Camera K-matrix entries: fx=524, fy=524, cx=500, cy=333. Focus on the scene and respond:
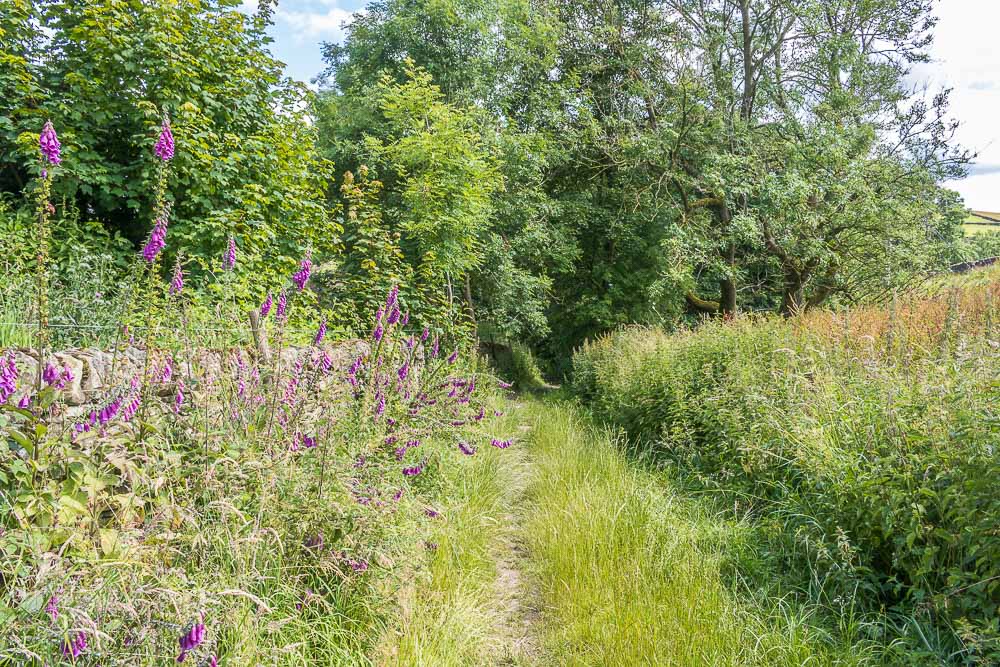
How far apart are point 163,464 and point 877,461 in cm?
351

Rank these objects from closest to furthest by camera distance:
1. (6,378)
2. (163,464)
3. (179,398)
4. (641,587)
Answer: (6,378), (163,464), (179,398), (641,587)

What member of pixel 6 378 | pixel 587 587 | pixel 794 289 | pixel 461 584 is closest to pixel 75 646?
pixel 6 378

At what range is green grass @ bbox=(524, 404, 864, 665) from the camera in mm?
2506

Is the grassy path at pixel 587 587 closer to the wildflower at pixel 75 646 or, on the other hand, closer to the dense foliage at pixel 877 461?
the dense foliage at pixel 877 461

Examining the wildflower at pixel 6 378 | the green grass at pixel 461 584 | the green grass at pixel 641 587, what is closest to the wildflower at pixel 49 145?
the wildflower at pixel 6 378

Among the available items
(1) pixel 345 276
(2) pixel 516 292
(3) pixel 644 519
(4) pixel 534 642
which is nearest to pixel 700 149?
(2) pixel 516 292

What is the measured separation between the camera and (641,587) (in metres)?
3.08

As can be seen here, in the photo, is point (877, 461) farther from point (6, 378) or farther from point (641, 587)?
point (6, 378)

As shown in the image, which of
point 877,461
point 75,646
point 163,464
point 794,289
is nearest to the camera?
point 75,646

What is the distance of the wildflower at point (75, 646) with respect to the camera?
133cm

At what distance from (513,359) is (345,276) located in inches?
415

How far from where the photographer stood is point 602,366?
1002cm

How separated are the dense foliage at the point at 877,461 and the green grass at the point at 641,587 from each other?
352 mm

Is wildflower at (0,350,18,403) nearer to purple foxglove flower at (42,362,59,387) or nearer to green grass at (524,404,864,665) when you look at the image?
purple foxglove flower at (42,362,59,387)
